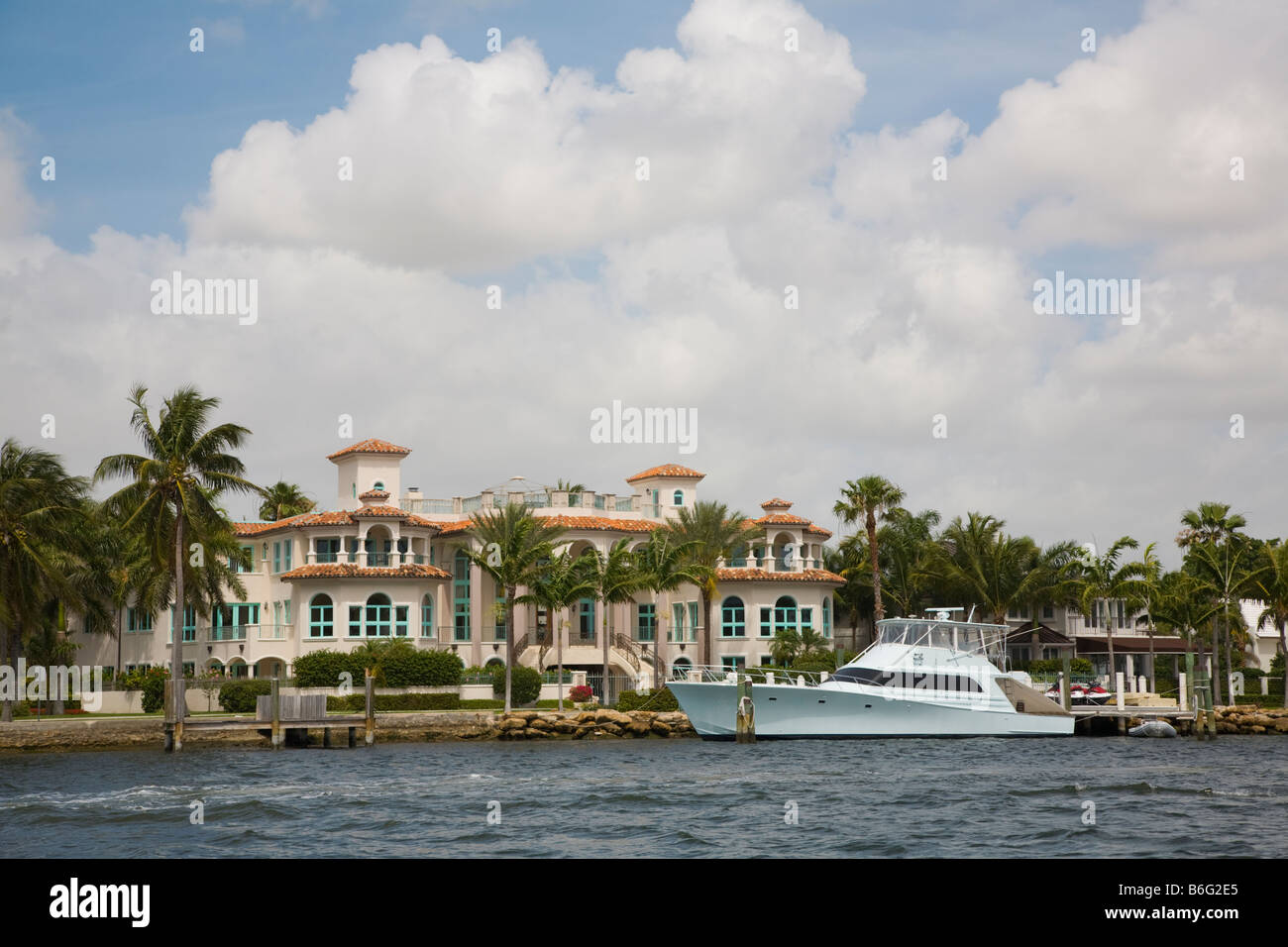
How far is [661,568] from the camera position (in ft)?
187

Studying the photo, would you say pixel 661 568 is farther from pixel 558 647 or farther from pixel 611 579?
pixel 558 647

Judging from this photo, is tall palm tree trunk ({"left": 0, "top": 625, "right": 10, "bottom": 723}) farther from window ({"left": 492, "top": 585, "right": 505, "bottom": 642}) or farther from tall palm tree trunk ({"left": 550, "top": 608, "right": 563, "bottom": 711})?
window ({"left": 492, "top": 585, "right": 505, "bottom": 642})

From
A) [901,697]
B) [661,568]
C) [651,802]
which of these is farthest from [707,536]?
[651,802]

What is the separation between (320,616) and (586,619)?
40.6ft

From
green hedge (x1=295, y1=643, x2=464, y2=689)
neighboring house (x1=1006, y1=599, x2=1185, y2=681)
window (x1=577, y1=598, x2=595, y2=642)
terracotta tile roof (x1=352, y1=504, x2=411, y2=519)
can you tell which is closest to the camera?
green hedge (x1=295, y1=643, x2=464, y2=689)

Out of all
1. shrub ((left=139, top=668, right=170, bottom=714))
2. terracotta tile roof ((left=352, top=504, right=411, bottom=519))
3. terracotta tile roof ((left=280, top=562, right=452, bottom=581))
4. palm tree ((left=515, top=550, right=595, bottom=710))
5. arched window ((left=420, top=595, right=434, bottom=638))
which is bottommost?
shrub ((left=139, top=668, right=170, bottom=714))

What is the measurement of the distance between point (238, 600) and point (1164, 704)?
41690 mm

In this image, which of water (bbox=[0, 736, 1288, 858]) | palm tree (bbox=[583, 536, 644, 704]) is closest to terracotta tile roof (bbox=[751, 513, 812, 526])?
palm tree (bbox=[583, 536, 644, 704])

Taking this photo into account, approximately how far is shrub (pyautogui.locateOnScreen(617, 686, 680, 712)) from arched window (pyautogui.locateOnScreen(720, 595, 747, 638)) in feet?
33.5

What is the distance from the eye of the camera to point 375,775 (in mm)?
33344

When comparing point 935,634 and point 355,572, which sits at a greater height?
point 355,572

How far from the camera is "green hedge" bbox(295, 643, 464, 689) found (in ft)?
177
